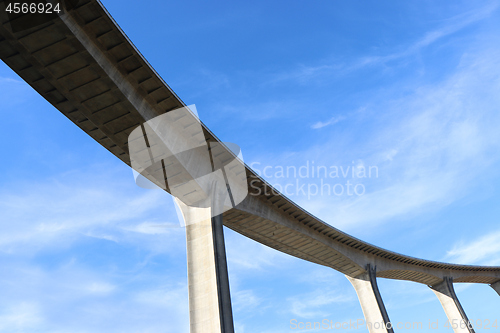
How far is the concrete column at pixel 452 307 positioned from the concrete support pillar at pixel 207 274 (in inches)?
1966

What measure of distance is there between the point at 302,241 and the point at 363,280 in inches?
599

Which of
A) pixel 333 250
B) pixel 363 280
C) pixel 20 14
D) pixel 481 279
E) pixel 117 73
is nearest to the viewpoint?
pixel 20 14

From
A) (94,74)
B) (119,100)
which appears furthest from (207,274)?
(94,74)

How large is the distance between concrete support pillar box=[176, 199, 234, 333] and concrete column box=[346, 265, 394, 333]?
2887 cm

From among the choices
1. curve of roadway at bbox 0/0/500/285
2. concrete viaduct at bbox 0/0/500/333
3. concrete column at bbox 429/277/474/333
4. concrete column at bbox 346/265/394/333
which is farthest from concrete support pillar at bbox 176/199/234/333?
concrete column at bbox 429/277/474/333

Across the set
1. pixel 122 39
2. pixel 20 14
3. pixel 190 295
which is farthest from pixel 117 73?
pixel 190 295

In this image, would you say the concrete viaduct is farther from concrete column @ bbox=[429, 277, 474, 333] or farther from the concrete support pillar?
concrete column @ bbox=[429, 277, 474, 333]

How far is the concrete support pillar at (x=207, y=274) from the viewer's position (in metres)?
19.4

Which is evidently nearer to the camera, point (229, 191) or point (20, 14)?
point (20, 14)

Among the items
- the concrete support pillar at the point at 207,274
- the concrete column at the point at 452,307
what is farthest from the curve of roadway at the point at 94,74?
the concrete column at the point at 452,307

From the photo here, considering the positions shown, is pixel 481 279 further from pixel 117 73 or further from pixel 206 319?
pixel 117 73

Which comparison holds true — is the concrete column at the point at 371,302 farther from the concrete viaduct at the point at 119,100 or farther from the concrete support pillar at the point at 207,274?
the concrete support pillar at the point at 207,274

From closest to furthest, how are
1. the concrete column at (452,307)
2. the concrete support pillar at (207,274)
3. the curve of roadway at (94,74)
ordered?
the curve of roadway at (94,74) → the concrete support pillar at (207,274) → the concrete column at (452,307)

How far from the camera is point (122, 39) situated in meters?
14.5
